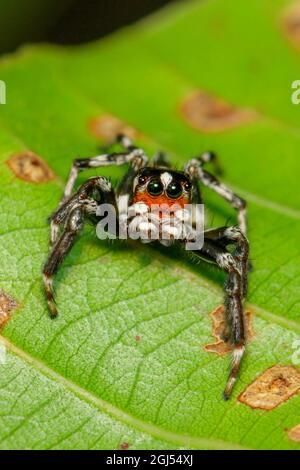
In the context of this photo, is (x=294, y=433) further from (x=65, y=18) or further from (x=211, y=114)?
(x=65, y=18)

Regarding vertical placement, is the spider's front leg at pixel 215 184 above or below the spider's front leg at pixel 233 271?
above

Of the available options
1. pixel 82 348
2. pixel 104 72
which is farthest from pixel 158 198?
pixel 104 72

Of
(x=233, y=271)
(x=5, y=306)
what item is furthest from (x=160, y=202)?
(x=5, y=306)

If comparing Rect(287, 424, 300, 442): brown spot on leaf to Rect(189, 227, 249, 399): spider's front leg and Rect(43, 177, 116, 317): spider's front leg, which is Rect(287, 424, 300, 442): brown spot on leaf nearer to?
Rect(189, 227, 249, 399): spider's front leg

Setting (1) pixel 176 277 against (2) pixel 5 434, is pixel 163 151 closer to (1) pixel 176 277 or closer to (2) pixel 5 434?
(1) pixel 176 277

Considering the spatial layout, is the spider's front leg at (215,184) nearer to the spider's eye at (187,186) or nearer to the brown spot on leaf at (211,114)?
the spider's eye at (187,186)

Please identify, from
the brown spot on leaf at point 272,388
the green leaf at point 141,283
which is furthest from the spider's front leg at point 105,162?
the brown spot on leaf at point 272,388

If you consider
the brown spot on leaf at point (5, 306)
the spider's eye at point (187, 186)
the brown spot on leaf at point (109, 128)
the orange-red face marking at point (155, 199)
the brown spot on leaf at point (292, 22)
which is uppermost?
the brown spot on leaf at point (292, 22)
